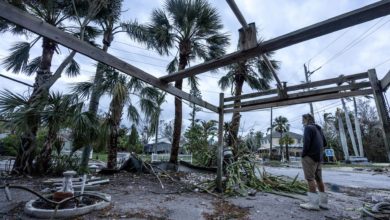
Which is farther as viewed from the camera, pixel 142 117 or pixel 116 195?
pixel 142 117

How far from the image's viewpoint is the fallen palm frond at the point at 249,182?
5.00 meters

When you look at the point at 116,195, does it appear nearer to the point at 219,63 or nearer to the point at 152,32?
the point at 219,63

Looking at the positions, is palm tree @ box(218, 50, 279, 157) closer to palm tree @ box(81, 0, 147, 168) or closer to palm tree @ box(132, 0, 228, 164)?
palm tree @ box(132, 0, 228, 164)

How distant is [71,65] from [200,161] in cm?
675

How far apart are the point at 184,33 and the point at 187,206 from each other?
6648mm

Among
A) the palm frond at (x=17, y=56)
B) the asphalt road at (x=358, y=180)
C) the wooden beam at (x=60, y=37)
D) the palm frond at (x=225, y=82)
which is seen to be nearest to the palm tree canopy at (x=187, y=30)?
the palm frond at (x=225, y=82)

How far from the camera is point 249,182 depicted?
5.63 metres

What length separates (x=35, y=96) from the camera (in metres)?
5.59

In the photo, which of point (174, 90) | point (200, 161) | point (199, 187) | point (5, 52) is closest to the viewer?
point (174, 90)

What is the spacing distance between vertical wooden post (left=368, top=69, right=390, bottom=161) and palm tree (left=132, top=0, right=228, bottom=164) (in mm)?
5934

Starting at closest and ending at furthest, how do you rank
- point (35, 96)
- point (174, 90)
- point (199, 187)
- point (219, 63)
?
point (219, 63)
point (174, 90)
point (199, 187)
point (35, 96)

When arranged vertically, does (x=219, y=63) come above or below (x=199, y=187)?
above

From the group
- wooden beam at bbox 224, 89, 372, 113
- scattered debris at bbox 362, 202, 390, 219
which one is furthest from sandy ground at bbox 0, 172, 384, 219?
wooden beam at bbox 224, 89, 372, 113

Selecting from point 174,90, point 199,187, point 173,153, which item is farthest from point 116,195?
point 173,153
